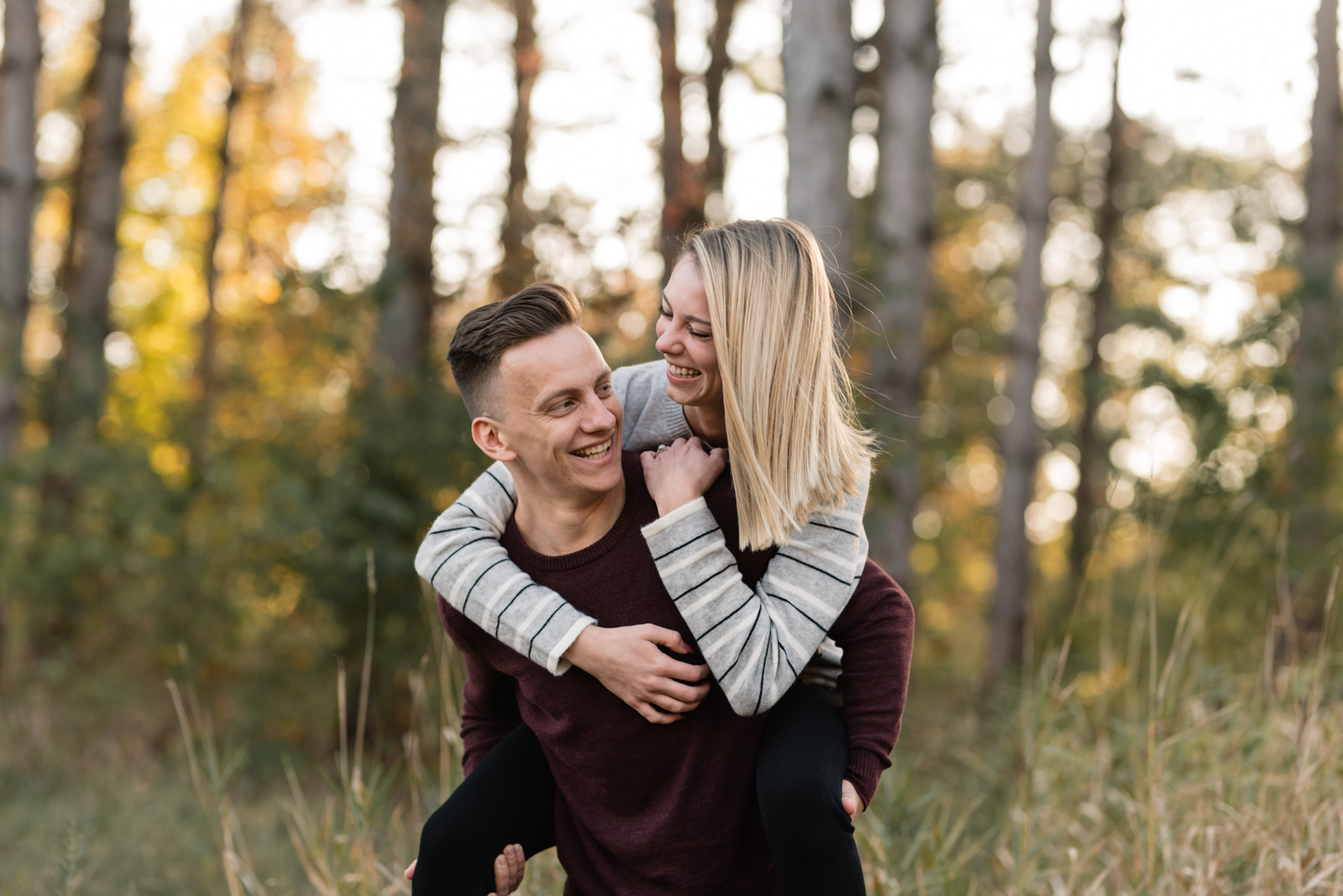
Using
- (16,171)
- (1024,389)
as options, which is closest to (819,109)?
(16,171)

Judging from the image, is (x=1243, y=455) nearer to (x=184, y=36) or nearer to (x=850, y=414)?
(x=850, y=414)

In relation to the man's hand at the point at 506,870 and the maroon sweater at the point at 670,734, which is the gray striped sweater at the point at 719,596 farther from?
the man's hand at the point at 506,870

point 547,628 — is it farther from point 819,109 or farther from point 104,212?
point 104,212

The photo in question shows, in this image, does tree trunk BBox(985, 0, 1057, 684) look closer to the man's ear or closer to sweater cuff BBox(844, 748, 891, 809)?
sweater cuff BBox(844, 748, 891, 809)

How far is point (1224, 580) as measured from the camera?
9.38 meters

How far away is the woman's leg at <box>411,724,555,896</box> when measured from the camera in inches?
87.9

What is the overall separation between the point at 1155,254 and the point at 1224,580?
18.5 ft

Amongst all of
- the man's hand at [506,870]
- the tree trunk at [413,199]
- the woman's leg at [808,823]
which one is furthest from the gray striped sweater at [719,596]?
the tree trunk at [413,199]

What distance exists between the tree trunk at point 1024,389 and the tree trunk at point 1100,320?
8.94ft

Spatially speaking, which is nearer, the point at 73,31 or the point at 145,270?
the point at 73,31

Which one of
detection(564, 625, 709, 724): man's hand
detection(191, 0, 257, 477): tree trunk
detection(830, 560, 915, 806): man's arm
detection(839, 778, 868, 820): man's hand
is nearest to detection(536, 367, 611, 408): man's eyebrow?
detection(564, 625, 709, 724): man's hand

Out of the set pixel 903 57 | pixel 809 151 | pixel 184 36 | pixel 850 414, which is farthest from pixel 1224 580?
pixel 184 36

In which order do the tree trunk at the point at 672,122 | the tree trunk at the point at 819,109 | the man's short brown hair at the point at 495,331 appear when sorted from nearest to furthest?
the man's short brown hair at the point at 495,331 → the tree trunk at the point at 819,109 → the tree trunk at the point at 672,122

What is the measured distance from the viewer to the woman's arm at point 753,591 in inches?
80.5
